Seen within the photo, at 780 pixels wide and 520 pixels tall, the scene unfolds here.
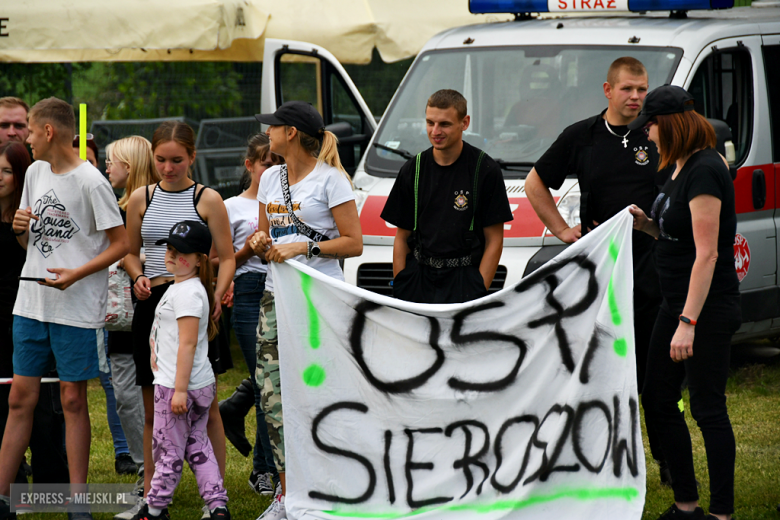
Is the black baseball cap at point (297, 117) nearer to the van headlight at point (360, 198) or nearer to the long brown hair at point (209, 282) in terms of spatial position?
the long brown hair at point (209, 282)

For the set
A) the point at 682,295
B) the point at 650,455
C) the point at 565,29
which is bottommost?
the point at 650,455

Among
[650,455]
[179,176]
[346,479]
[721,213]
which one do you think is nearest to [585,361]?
[721,213]

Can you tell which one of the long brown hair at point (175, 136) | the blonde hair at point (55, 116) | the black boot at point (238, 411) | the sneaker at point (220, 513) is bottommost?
the sneaker at point (220, 513)

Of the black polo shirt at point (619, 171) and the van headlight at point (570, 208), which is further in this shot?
the van headlight at point (570, 208)

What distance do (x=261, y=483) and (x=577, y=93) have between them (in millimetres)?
3372

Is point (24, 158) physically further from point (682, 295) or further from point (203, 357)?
point (682, 295)

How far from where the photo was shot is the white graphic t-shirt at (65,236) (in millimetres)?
4973

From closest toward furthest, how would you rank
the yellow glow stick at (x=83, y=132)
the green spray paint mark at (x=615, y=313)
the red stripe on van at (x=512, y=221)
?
the green spray paint mark at (x=615, y=313)
the yellow glow stick at (x=83, y=132)
the red stripe on van at (x=512, y=221)

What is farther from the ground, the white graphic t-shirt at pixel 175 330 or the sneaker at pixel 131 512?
the white graphic t-shirt at pixel 175 330

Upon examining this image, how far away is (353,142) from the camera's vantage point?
7.64 meters

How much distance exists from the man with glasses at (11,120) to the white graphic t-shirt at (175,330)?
187 centimetres

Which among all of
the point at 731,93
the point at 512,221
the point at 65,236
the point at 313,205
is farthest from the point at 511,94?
the point at 65,236

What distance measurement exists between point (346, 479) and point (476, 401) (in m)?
0.70

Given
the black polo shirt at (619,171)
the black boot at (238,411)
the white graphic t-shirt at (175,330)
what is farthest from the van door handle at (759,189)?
the white graphic t-shirt at (175,330)
